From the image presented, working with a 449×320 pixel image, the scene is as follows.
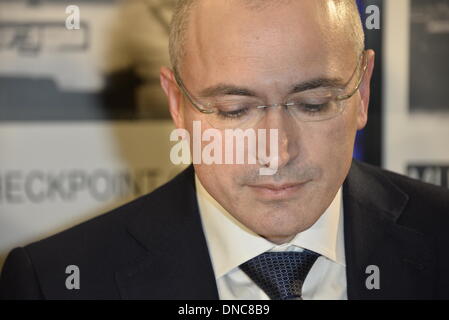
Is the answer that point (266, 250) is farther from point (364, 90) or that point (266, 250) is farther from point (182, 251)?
point (364, 90)

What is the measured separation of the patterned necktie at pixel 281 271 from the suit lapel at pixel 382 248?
3.0 inches

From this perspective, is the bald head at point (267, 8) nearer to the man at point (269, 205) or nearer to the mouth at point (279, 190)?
the man at point (269, 205)

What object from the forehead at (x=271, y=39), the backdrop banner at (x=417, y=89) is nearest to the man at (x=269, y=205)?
the forehead at (x=271, y=39)

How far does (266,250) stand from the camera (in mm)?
1322

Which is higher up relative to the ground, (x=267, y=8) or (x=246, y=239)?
(x=267, y=8)

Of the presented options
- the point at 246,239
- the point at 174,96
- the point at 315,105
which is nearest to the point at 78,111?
the point at 174,96

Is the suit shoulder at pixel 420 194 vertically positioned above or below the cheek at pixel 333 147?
below

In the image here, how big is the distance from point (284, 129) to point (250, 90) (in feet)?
0.25

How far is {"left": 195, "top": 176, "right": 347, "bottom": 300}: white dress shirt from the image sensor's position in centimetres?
133

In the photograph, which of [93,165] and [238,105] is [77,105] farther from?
[238,105]

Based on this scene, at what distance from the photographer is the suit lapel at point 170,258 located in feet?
4.29

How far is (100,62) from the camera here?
191 cm

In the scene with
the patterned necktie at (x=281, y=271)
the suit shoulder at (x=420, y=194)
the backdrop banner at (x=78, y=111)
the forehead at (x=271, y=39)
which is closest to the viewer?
the forehead at (x=271, y=39)

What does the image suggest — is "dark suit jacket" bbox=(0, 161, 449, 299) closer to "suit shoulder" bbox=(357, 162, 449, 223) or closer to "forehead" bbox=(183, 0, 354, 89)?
"suit shoulder" bbox=(357, 162, 449, 223)
